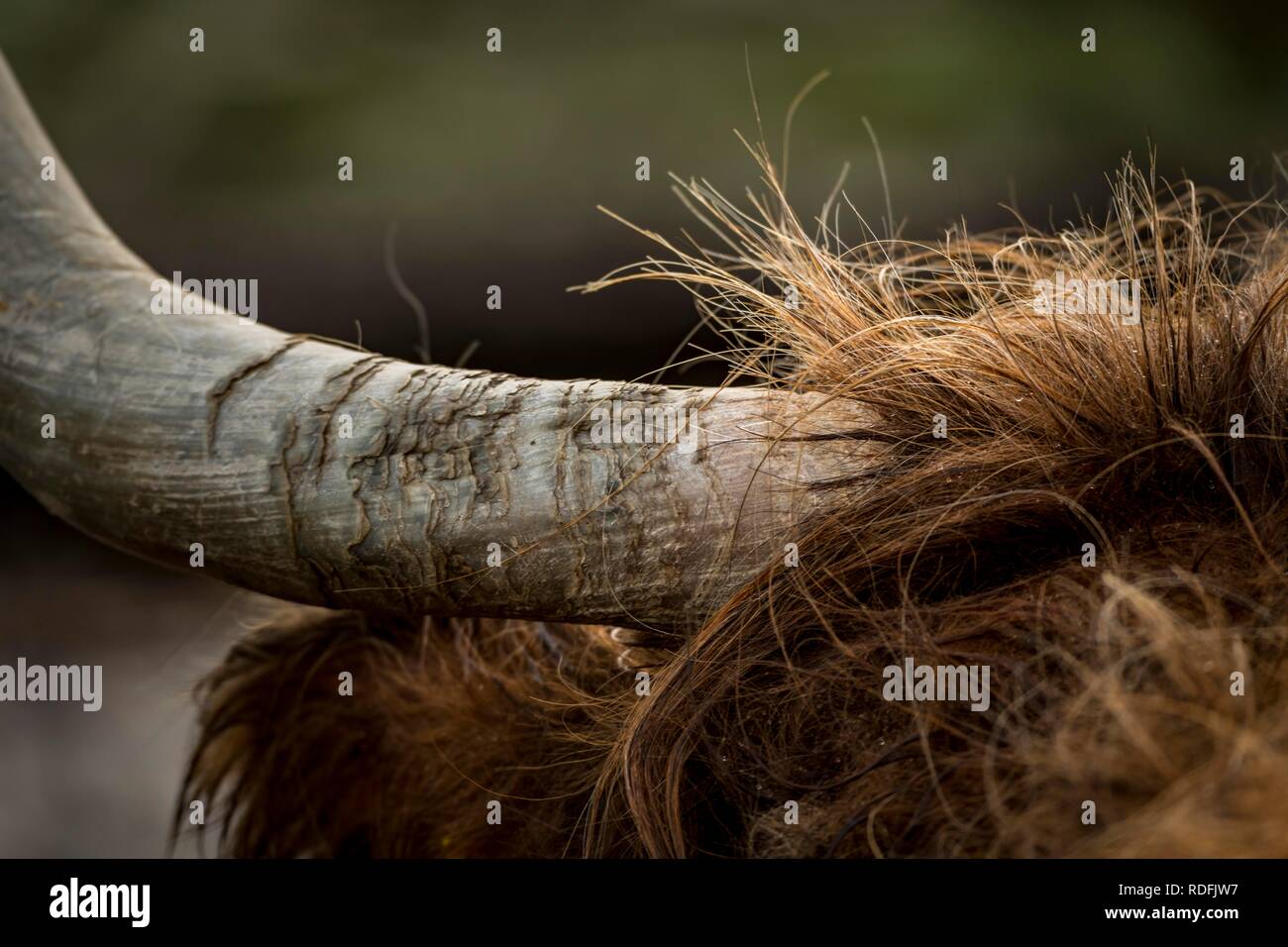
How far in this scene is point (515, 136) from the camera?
3.06m

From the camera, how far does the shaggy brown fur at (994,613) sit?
0.48m

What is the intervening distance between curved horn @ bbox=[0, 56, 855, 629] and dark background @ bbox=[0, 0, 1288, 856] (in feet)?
6.90

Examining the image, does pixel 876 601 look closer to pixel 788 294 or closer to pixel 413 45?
pixel 788 294

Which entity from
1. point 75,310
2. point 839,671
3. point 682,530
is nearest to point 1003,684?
point 839,671

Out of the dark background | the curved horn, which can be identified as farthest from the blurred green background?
the curved horn

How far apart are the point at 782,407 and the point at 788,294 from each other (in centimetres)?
12

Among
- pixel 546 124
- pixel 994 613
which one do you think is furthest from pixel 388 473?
pixel 546 124

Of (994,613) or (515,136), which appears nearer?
(994,613)

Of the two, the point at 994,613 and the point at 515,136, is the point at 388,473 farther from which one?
the point at 515,136

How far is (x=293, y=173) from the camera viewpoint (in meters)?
3.21

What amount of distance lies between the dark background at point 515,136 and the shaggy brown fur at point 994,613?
6.88 feet

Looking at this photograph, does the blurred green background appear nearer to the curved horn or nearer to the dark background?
the dark background

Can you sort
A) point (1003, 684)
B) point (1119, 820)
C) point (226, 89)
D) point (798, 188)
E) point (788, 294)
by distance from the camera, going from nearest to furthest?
point (1119, 820) < point (1003, 684) < point (788, 294) < point (798, 188) < point (226, 89)

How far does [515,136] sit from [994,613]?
8.95ft
